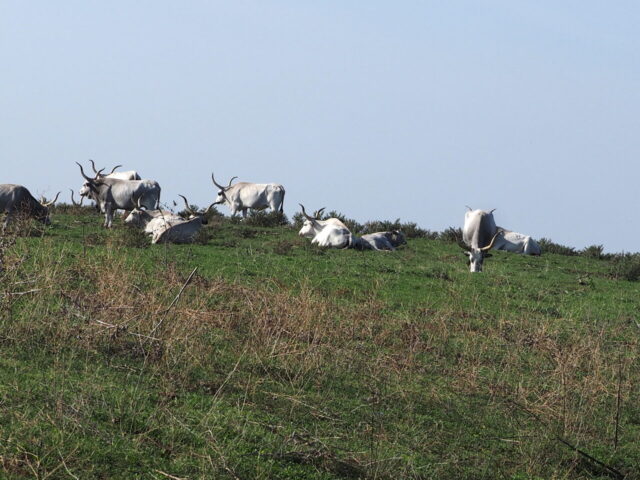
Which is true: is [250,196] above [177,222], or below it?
above

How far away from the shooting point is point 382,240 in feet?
82.8

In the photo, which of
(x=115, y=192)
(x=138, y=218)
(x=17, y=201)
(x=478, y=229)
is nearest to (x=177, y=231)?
(x=138, y=218)

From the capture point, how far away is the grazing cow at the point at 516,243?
94.7ft

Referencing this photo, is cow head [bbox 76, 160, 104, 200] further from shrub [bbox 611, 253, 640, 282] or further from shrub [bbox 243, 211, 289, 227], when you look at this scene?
Result: shrub [bbox 611, 253, 640, 282]

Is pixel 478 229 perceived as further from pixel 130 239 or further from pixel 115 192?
pixel 130 239

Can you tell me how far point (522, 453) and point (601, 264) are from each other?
19428mm

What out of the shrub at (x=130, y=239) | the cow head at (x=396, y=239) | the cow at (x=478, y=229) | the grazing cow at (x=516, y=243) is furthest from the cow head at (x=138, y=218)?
the grazing cow at (x=516, y=243)

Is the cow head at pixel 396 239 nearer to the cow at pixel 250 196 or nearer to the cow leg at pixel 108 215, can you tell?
the cow leg at pixel 108 215

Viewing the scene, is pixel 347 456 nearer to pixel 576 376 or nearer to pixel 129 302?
pixel 129 302

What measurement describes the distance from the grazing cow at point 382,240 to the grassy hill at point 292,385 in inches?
357

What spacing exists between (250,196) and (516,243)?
1136 centimetres

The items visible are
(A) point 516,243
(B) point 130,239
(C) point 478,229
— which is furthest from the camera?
(A) point 516,243

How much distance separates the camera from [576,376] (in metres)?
11.0

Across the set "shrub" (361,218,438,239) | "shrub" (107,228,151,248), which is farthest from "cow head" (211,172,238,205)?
"shrub" (107,228,151,248)
